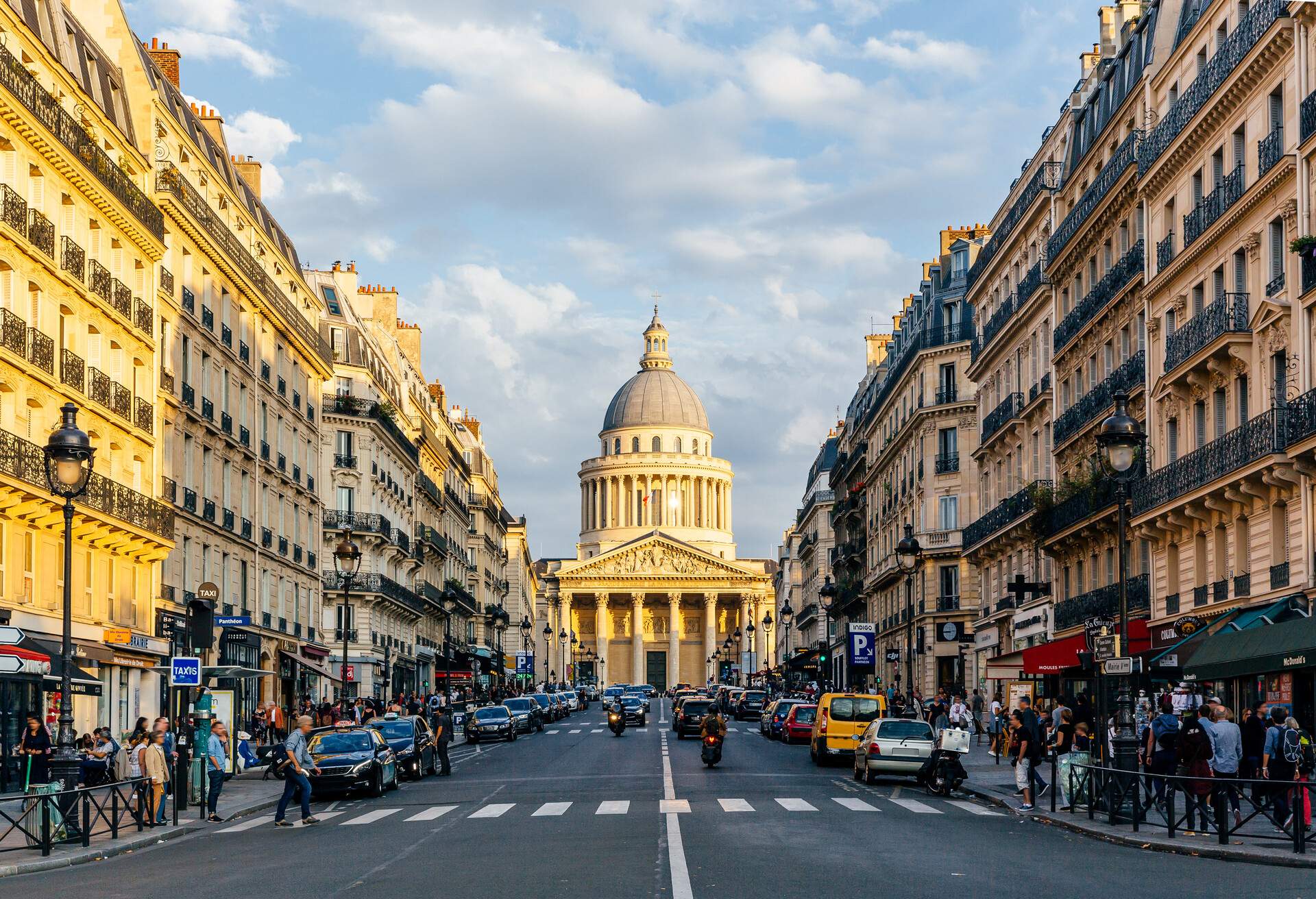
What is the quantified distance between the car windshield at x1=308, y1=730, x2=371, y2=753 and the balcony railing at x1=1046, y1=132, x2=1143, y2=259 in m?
21.2

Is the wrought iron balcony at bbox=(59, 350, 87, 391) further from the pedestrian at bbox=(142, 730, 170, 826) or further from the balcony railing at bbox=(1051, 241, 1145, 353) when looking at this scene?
the balcony railing at bbox=(1051, 241, 1145, 353)

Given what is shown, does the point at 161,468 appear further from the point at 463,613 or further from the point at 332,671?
the point at 463,613

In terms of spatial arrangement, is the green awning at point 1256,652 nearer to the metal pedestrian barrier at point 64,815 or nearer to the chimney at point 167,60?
the metal pedestrian barrier at point 64,815

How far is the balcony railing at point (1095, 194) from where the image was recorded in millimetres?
41688

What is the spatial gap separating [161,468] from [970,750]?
72.2 ft

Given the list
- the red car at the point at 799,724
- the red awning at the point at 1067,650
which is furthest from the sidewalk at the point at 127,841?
the red car at the point at 799,724

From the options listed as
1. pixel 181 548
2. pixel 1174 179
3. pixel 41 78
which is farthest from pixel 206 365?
pixel 1174 179

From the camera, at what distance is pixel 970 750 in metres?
48.8

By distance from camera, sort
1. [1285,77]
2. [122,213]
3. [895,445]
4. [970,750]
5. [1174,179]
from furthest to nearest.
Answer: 1. [895,445]
2. [970,750]
3. [122,213]
4. [1174,179]
5. [1285,77]

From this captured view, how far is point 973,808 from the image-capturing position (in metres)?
28.4

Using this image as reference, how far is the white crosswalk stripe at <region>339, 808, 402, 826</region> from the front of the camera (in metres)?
26.6

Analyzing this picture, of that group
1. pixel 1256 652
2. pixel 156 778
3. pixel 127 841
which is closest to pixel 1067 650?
pixel 1256 652

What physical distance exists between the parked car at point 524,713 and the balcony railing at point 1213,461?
3187 cm

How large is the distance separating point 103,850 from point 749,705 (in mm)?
65562
